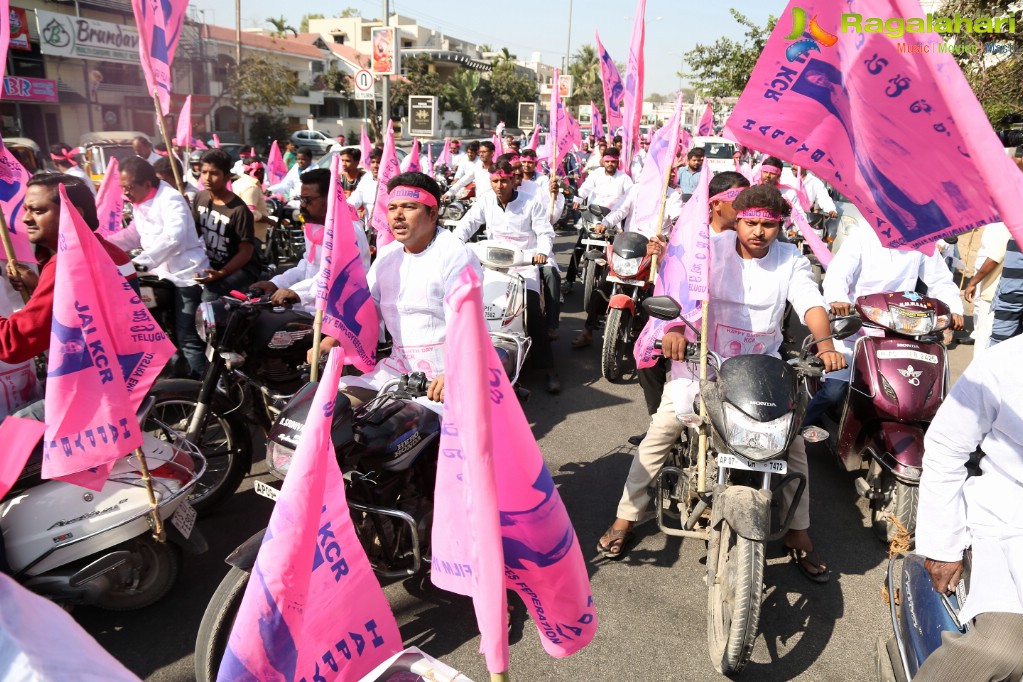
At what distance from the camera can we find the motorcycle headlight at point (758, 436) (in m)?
2.79

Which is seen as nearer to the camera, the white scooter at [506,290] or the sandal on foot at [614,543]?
the sandal on foot at [614,543]

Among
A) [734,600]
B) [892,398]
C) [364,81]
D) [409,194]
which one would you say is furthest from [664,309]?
[364,81]

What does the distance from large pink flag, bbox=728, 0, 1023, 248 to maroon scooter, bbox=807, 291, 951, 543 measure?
1928 millimetres

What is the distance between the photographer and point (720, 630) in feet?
9.54

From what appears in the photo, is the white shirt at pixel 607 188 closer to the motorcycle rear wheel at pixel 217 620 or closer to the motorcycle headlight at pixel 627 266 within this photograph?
the motorcycle headlight at pixel 627 266

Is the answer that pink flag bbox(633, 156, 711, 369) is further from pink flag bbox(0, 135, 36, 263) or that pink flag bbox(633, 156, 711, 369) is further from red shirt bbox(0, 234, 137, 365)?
pink flag bbox(0, 135, 36, 263)

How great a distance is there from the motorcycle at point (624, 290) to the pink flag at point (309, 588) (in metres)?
4.61

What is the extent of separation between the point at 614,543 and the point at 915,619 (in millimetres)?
1579

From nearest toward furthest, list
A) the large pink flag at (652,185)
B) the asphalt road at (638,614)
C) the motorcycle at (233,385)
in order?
the asphalt road at (638,614)
the motorcycle at (233,385)
the large pink flag at (652,185)

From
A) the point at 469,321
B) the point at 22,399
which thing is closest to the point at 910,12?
the point at 469,321

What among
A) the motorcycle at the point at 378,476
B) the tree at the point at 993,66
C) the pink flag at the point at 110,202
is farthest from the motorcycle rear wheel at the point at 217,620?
the tree at the point at 993,66

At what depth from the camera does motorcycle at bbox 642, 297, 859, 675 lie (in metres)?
2.71

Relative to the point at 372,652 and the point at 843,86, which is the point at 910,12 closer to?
the point at 843,86

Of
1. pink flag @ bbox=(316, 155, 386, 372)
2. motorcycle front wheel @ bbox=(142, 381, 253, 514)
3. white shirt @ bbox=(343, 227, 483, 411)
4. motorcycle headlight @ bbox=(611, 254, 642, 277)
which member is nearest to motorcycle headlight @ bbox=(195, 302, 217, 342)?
motorcycle front wheel @ bbox=(142, 381, 253, 514)
